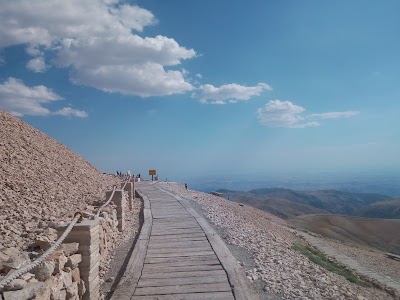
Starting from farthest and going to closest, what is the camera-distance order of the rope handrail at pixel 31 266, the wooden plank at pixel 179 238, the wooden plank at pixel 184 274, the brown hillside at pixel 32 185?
the wooden plank at pixel 179 238 → the brown hillside at pixel 32 185 → the wooden plank at pixel 184 274 → the rope handrail at pixel 31 266

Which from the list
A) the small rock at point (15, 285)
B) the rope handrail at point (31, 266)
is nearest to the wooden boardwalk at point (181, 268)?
the rope handrail at point (31, 266)

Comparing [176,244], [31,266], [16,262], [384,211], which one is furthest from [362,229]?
[384,211]

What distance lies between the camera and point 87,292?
5867 millimetres

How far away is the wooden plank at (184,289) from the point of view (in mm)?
6324

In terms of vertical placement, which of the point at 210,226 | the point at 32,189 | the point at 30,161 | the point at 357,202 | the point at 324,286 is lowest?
the point at 357,202

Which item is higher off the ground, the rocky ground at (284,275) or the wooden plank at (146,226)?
the wooden plank at (146,226)

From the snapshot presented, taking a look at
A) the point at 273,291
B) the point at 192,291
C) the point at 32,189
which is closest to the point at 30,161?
the point at 32,189

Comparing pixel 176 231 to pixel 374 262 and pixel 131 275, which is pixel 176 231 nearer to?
pixel 131 275

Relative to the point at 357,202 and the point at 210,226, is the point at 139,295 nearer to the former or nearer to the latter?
the point at 210,226

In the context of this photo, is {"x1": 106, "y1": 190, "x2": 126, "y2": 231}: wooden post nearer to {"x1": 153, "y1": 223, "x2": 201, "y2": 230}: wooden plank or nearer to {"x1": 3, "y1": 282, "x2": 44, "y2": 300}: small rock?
{"x1": 153, "y1": 223, "x2": 201, "y2": 230}: wooden plank

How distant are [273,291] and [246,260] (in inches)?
63.3

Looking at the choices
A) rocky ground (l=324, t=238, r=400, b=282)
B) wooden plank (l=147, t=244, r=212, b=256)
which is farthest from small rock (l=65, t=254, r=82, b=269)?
rocky ground (l=324, t=238, r=400, b=282)

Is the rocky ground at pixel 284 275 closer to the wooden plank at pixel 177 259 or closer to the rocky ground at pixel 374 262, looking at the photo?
the wooden plank at pixel 177 259

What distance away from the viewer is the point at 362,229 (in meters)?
44.0
